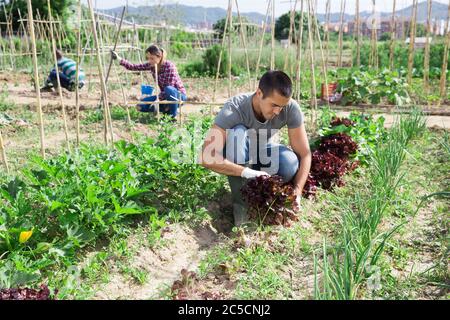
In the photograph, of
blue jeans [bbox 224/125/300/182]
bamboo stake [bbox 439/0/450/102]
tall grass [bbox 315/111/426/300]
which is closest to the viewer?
tall grass [bbox 315/111/426/300]

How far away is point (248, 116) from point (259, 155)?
1.21ft

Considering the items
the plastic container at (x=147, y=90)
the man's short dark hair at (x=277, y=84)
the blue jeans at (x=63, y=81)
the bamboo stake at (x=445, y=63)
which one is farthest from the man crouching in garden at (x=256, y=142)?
the blue jeans at (x=63, y=81)

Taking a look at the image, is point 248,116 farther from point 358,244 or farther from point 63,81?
point 63,81

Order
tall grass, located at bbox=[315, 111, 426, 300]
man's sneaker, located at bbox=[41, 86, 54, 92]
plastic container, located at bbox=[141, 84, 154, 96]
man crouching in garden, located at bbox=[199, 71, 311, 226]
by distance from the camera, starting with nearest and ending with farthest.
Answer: tall grass, located at bbox=[315, 111, 426, 300] < man crouching in garden, located at bbox=[199, 71, 311, 226] < plastic container, located at bbox=[141, 84, 154, 96] < man's sneaker, located at bbox=[41, 86, 54, 92]

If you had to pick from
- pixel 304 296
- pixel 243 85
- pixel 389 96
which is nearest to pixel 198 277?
pixel 304 296

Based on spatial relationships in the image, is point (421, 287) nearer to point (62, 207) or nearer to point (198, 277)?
point (198, 277)

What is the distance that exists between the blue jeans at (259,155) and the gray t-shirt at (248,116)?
0.19ft

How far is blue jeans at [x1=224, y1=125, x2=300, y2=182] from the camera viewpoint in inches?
136

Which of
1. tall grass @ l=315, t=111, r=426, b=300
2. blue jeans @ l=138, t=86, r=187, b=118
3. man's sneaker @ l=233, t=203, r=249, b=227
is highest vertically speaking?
blue jeans @ l=138, t=86, r=187, b=118

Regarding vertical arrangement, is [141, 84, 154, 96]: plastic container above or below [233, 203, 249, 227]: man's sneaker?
above

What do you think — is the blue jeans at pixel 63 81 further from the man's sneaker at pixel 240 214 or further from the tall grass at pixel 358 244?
the tall grass at pixel 358 244

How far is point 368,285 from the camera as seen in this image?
2512mm

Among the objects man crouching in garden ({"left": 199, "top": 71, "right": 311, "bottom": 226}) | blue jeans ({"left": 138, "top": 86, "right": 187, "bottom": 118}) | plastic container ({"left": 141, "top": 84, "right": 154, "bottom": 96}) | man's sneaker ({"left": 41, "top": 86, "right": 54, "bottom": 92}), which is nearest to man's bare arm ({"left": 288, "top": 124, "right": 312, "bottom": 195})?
man crouching in garden ({"left": 199, "top": 71, "right": 311, "bottom": 226})

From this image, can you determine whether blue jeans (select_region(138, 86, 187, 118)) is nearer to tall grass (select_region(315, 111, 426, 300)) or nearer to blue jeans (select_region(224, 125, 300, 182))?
blue jeans (select_region(224, 125, 300, 182))
